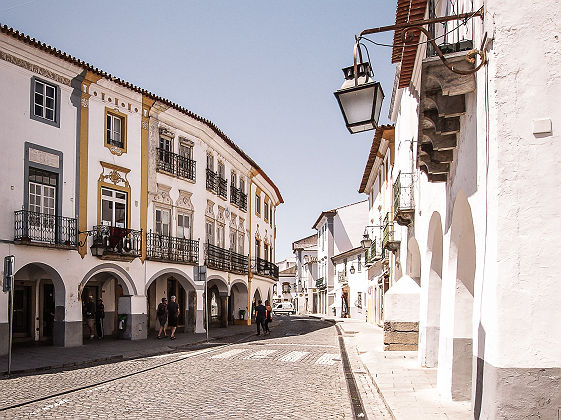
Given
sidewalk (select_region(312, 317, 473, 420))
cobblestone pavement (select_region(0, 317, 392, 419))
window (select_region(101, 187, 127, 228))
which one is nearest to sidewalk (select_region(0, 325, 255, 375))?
cobblestone pavement (select_region(0, 317, 392, 419))

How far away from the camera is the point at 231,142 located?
32531 mm

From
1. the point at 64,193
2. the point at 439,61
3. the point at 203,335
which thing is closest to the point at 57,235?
the point at 64,193

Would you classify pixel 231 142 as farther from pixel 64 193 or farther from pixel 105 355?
pixel 105 355

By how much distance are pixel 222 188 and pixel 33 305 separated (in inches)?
464

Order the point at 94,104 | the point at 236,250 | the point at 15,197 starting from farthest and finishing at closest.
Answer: the point at 236,250, the point at 94,104, the point at 15,197

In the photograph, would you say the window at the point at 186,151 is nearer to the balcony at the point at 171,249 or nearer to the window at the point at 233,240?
the balcony at the point at 171,249

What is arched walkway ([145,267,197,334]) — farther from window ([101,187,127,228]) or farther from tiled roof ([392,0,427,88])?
tiled roof ([392,0,427,88])

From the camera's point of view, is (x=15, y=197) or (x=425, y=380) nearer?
(x=425, y=380)

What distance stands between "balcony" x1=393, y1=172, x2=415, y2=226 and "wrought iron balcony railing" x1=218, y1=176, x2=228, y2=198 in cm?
1493

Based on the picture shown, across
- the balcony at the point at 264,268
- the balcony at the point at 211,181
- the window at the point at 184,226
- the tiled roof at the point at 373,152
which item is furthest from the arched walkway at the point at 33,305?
the balcony at the point at 264,268

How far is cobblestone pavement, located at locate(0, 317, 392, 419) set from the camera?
29.6ft

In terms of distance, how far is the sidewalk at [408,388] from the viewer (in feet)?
28.0

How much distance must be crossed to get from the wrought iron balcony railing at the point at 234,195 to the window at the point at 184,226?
6.07 meters

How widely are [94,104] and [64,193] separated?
3526 millimetres
